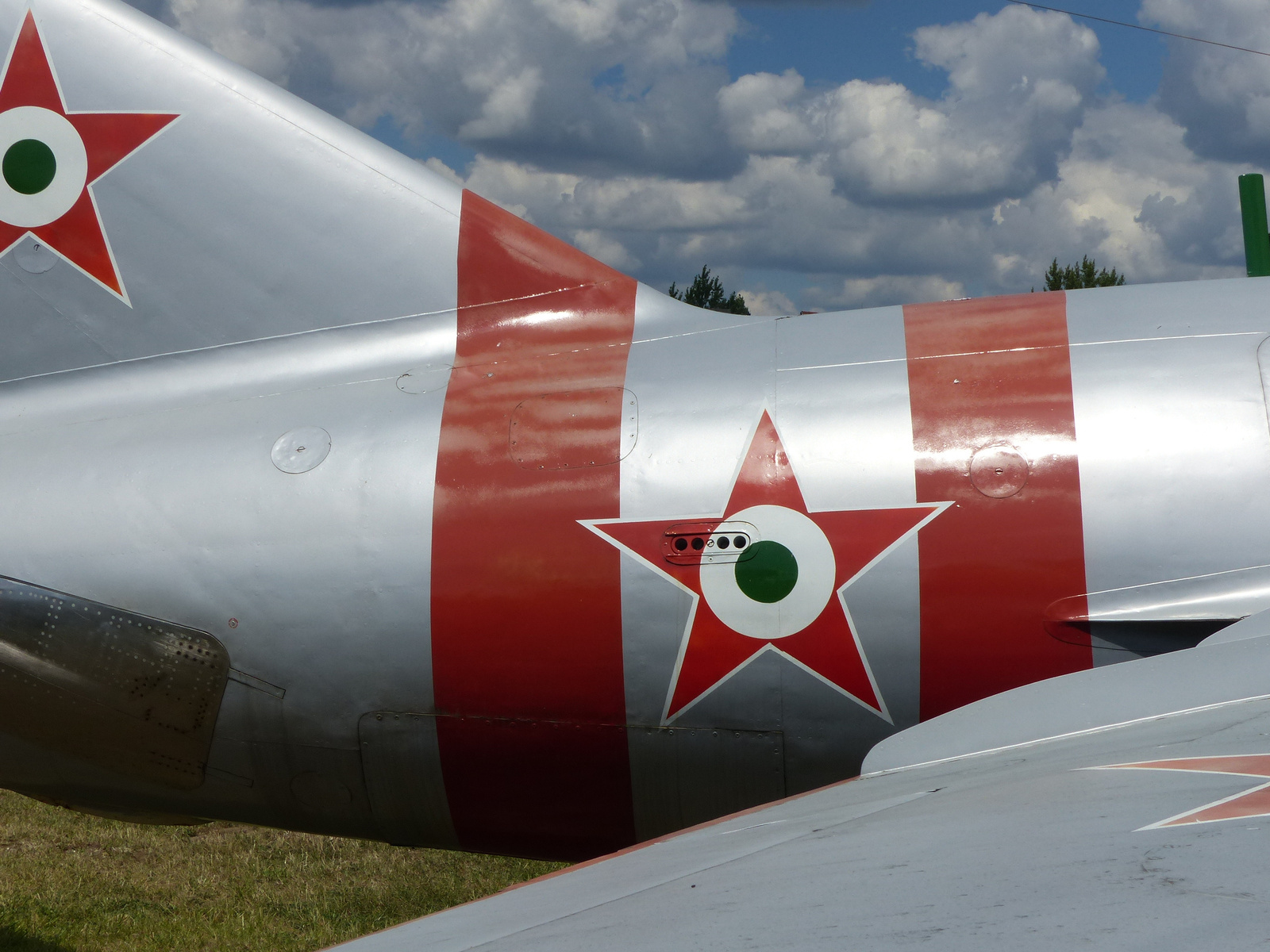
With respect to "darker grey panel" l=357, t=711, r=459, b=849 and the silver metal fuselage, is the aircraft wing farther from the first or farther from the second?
"darker grey panel" l=357, t=711, r=459, b=849

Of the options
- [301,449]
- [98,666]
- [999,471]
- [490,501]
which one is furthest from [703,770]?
[98,666]

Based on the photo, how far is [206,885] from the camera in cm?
626

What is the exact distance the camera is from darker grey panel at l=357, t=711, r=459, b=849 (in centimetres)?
357

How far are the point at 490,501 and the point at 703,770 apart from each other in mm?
1069

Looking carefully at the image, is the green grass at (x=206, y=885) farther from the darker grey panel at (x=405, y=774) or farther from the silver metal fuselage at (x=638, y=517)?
the silver metal fuselage at (x=638, y=517)

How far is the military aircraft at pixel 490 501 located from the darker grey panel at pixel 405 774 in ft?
0.04

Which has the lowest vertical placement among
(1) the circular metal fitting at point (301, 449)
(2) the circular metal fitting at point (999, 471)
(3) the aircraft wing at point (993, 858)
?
(3) the aircraft wing at point (993, 858)

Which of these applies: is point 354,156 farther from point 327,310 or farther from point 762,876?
point 762,876

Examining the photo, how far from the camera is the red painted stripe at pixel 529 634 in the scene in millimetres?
3449

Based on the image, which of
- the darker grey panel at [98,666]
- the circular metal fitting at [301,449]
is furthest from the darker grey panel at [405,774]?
the circular metal fitting at [301,449]

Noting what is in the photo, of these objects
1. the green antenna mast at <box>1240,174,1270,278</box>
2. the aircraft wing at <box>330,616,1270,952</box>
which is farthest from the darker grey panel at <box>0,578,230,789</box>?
the green antenna mast at <box>1240,174,1270,278</box>

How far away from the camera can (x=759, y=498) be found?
3.44 metres

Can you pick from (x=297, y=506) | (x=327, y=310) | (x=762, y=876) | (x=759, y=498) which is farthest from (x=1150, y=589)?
(x=327, y=310)

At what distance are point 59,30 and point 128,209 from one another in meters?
0.72
